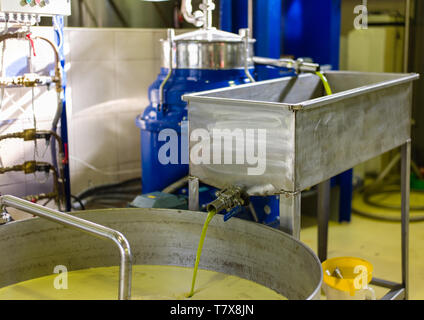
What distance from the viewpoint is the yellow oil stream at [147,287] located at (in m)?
1.63

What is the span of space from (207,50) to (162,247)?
3.34 feet

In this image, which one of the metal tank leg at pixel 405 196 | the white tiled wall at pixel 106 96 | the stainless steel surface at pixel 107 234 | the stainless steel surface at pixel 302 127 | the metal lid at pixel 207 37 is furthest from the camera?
the white tiled wall at pixel 106 96

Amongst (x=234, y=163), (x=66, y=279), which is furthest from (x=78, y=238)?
(x=234, y=163)

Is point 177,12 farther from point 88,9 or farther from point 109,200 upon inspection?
point 109,200

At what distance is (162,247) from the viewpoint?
185 centimetres

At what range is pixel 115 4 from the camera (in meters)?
3.37

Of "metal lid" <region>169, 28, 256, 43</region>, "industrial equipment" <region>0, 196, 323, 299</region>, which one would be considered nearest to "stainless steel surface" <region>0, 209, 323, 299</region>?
"industrial equipment" <region>0, 196, 323, 299</region>

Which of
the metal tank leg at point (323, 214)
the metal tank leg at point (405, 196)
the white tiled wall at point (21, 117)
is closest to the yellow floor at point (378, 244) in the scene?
the metal tank leg at point (405, 196)

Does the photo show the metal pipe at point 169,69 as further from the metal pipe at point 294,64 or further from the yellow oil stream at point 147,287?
the yellow oil stream at point 147,287

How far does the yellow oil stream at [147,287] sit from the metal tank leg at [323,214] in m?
1.01

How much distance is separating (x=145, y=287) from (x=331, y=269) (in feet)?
2.83

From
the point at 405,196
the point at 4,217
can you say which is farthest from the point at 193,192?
the point at 405,196

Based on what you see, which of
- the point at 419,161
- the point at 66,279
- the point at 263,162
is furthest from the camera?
the point at 419,161

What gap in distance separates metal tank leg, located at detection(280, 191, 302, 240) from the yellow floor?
1.11 metres
